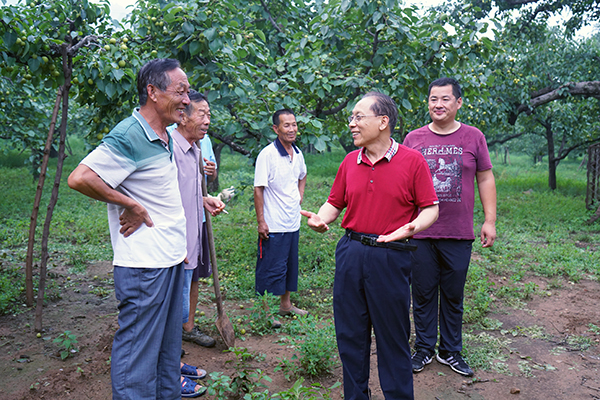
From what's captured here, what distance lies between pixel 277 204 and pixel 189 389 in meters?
1.78

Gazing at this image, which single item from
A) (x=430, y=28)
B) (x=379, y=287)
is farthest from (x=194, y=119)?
(x=430, y=28)

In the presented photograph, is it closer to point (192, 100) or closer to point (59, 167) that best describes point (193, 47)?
point (192, 100)

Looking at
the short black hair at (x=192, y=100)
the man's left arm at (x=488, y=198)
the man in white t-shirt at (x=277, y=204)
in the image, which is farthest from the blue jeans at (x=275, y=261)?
the man's left arm at (x=488, y=198)

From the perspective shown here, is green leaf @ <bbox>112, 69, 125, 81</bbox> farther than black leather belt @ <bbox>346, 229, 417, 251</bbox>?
Yes

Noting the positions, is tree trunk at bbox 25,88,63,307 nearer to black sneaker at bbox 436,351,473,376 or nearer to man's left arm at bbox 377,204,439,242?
man's left arm at bbox 377,204,439,242

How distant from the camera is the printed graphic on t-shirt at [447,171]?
3244mm

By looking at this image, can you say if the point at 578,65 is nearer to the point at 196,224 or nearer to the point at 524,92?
the point at 524,92

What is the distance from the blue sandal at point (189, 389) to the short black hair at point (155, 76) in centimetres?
183

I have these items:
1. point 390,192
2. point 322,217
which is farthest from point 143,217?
point 390,192

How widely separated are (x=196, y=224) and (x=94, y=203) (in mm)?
9384

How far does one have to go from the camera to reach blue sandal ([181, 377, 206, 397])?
2.87 m

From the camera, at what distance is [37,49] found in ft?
11.5

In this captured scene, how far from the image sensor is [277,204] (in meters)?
4.10

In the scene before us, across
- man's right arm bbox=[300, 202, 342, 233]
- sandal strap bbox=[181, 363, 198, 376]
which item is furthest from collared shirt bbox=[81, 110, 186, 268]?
sandal strap bbox=[181, 363, 198, 376]
